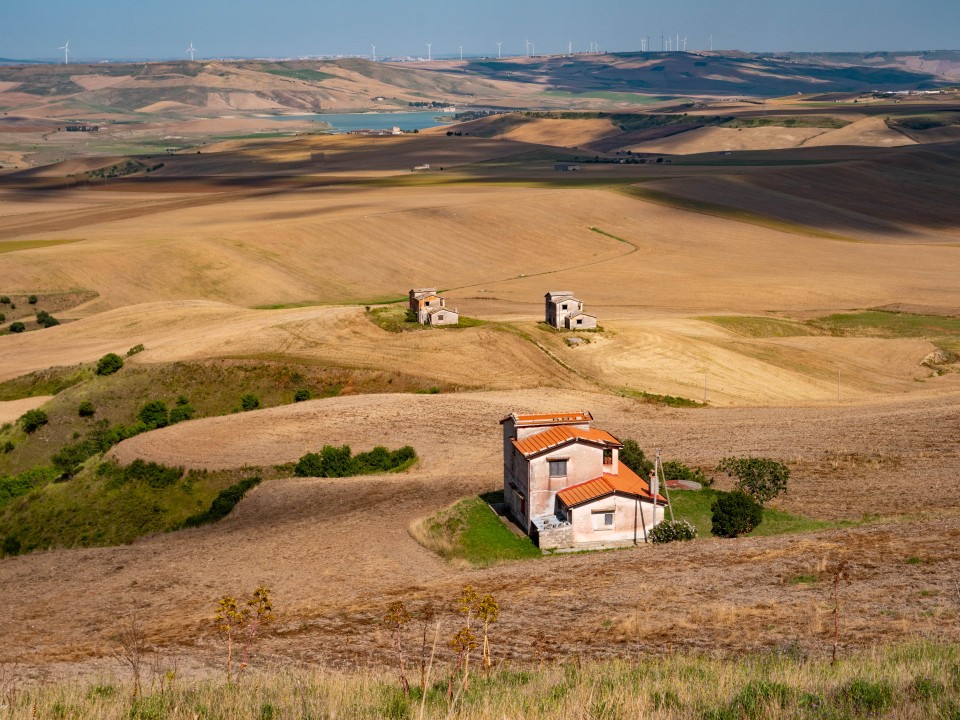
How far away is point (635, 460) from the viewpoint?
47469mm

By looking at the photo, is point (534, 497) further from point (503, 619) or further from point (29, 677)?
point (29, 677)

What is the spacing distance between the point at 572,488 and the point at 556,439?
2.04 m

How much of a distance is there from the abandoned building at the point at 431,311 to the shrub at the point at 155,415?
2543 centimetres

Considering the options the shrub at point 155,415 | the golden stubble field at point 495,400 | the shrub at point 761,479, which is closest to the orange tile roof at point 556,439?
the golden stubble field at point 495,400

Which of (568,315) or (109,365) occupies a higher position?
(568,315)

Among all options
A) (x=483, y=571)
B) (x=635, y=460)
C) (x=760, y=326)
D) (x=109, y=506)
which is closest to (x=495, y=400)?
(x=635, y=460)

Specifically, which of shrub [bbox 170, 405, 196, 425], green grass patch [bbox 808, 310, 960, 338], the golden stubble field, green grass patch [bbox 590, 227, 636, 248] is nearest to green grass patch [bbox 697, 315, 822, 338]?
green grass patch [bbox 808, 310, 960, 338]

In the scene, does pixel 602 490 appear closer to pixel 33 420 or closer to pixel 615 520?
pixel 615 520

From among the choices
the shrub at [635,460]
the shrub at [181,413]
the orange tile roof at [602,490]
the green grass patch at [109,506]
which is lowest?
the green grass patch at [109,506]

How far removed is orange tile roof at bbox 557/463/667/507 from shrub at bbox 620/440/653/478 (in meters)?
3.54

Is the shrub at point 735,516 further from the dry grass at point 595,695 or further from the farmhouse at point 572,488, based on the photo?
the dry grass at point 595,695

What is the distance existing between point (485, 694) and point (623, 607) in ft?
42.6

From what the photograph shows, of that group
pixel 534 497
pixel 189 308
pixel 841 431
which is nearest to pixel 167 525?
pixel 534 497

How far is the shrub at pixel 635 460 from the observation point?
4731 cm
